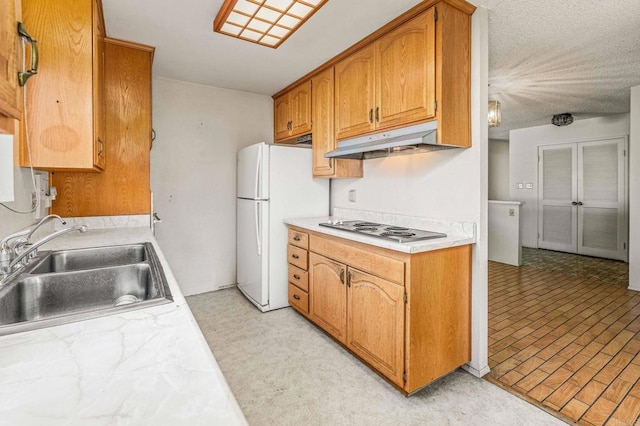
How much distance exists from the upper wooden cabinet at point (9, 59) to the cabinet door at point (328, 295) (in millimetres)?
1964

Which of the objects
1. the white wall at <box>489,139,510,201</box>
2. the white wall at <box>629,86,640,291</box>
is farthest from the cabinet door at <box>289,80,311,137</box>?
the white wall at <box>489,139,510,201</box>

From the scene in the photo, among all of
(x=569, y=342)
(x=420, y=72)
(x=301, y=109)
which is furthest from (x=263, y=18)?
(x=569, y=342)

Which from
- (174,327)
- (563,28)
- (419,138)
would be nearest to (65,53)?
(174,327)

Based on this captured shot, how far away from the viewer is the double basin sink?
1084 mm

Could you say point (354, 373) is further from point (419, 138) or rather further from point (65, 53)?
point (65, 53)

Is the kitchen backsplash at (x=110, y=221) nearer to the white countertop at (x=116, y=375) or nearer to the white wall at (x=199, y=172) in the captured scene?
the white wall at (x=199, y=172)

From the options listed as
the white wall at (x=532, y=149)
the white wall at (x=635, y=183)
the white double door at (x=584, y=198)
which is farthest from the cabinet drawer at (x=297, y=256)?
the white double door at (x=584, y=198)

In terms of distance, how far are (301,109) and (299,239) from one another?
145 cm

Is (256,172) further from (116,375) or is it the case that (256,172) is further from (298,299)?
(116,375)

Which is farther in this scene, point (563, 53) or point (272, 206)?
point (272, 206)

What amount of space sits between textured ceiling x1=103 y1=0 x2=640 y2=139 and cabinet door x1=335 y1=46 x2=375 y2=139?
0.16 metres

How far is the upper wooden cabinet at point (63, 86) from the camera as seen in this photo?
1.61 meters

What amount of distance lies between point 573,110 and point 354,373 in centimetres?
524

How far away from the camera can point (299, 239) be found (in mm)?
3057
